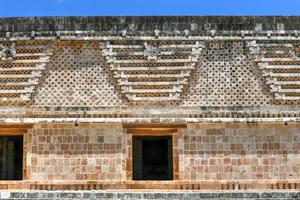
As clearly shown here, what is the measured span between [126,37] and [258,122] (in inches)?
107

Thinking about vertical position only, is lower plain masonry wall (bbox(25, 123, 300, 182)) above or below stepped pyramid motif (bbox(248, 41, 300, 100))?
below

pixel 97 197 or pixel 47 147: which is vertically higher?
pixel 47 147

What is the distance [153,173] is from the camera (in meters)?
12.3

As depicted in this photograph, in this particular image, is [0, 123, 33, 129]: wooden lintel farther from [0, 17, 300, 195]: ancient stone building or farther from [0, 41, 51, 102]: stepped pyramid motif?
[0, 41, 51, 102]: stepped pyramid motif

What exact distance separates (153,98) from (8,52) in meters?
2.66

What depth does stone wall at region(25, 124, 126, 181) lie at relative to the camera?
31.1ft

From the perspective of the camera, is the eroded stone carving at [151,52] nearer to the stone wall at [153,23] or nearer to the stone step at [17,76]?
the stone wall at [153,23]

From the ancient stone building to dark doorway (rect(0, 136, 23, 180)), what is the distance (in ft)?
7.53

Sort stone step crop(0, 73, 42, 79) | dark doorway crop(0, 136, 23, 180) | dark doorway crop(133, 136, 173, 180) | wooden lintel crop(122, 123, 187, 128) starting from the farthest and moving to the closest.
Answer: dark doorway crop(133, 136, 173, 180) → dark doorway crop(0, 136, 23, 180) → stone step crop(0, 73, 42, 79) → wooden lintel crop(122, 123, 187, 128)

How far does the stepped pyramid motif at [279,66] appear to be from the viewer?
31.7 feet

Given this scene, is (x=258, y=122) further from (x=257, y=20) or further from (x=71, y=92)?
(x=71, y=92)

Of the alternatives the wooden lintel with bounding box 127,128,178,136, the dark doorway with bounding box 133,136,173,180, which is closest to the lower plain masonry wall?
the wooden lintel with bounding box 127,128,178,136

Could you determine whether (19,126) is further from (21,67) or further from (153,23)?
(153,23)

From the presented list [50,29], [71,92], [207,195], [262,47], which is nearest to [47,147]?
[71,92]
